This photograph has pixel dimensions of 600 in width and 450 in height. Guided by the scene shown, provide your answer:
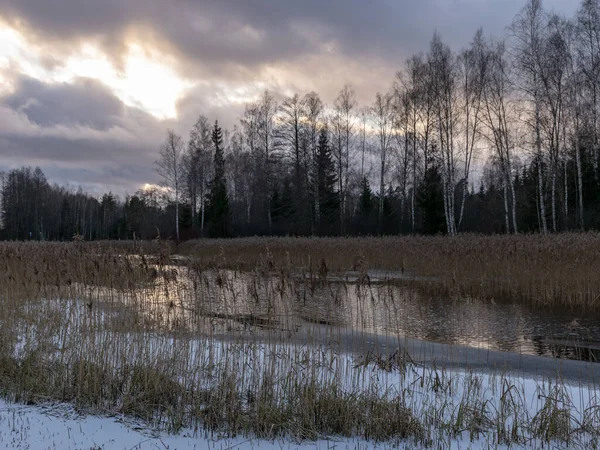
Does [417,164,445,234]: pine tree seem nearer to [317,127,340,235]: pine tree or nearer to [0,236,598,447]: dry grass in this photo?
[317,127,340,235]: pine tree

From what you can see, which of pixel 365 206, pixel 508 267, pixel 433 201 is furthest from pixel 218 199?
pixel 508 267

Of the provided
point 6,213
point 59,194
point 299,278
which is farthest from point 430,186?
point 59,194

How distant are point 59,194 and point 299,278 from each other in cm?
9728

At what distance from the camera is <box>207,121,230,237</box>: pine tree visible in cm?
3797

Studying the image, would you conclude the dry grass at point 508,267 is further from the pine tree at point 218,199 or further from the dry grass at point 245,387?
the pine tree at point 218,199

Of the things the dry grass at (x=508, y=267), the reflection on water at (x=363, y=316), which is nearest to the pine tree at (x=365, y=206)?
the dry grass at (x=508, y=267)

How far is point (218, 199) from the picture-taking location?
4047 cm

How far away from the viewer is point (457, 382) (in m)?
4.65

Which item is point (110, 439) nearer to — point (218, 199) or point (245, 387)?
point (245, 387)

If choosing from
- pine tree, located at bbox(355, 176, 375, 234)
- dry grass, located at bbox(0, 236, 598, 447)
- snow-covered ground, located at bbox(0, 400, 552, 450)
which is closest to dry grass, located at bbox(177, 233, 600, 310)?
dry grass, located at bbox(0, 236, 598, 447)

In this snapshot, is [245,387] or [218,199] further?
[218,199]

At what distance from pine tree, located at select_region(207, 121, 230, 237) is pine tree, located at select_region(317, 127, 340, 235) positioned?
812 centimetres

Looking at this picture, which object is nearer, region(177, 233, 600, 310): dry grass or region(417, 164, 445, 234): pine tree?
region(177, 233, 600, 310): dry grass

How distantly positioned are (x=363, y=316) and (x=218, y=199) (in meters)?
34.7
